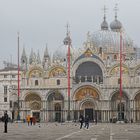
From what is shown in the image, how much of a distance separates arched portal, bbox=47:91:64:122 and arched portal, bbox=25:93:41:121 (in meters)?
2.15

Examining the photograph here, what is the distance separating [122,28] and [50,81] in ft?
113

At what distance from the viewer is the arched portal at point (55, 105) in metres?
109

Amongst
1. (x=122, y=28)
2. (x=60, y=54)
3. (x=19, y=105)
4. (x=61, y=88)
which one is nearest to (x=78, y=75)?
(x=61, y=88)

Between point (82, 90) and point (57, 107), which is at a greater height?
point (82, 90)

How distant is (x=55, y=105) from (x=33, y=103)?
415 cm

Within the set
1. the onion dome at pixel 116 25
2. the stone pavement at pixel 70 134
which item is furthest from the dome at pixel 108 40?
the stone pavement at pixel 70 134

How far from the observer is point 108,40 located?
126125 mm

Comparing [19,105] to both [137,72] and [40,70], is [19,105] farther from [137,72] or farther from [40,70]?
[137,72]

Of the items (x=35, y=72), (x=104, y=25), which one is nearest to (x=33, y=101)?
(x=35, y=72)

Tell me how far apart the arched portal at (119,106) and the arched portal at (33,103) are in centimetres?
1387

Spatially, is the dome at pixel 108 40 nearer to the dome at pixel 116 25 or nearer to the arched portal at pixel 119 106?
the dome at pixel 116 25

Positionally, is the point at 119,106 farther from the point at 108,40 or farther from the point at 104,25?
the point at 104,25

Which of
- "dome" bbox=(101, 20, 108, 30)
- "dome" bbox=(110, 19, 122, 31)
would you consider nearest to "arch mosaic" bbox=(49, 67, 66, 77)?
"dome" bbox=(110, 19, 122, 31)

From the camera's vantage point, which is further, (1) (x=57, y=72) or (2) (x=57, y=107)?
(1) (x=57, y=72)
